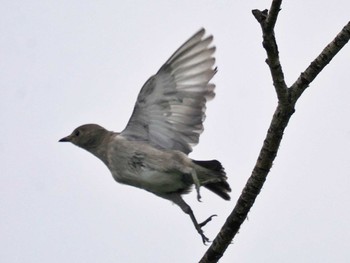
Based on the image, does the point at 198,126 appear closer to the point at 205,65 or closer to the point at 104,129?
the point at 205,65

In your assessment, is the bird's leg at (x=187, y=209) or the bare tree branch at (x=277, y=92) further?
the bird's leg at (x=187, y=209)

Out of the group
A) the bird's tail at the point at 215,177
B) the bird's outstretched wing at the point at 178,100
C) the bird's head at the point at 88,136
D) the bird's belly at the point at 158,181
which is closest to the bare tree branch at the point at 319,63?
the bird's tail at the point at 215,177

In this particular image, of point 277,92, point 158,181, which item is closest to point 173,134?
point 158,181

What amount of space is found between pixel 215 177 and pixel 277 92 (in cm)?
298

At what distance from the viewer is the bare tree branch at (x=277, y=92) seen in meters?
6.82

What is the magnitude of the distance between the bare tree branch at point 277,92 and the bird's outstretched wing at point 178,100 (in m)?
2.74

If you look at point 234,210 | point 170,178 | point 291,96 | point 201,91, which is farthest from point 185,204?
point 291,96

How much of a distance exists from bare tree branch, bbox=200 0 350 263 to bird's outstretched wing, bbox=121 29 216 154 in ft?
8.97

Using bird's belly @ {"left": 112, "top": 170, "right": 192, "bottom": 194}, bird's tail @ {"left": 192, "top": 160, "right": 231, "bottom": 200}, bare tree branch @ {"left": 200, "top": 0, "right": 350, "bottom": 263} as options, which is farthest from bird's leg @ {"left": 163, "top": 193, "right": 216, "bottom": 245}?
bare tree branch @ {"left": 200, "top": 0, "right": 350, "bottom": 263}

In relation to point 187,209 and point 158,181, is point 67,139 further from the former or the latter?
point 187,209

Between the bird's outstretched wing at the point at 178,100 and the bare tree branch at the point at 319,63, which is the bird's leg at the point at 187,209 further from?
the bare tree branch at the point at 319,63

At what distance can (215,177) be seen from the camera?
9.95 meters

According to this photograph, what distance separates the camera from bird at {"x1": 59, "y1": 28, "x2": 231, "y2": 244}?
10008 mm

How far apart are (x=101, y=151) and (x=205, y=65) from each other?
1.93 m
